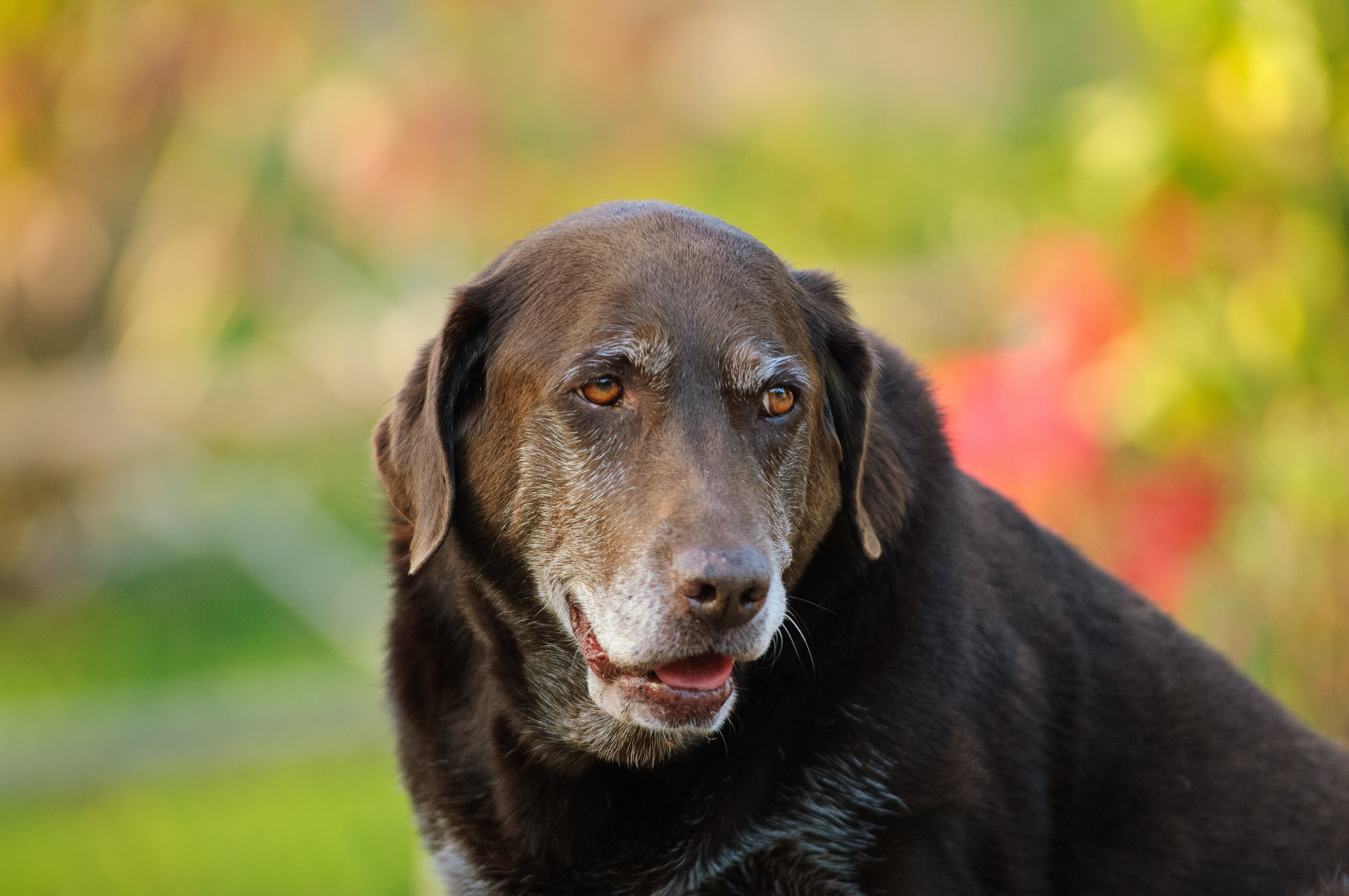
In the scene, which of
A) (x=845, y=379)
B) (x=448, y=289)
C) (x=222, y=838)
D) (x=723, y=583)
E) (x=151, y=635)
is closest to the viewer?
(x=723, y=583)

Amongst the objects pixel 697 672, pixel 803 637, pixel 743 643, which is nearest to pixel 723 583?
pixel 743 643

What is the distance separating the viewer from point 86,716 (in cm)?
840

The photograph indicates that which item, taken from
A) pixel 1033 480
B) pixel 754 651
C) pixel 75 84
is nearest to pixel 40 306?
pixel 75 84

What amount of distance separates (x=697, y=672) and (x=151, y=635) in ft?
28.4

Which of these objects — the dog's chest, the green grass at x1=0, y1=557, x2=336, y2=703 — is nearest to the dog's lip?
the dog's chest

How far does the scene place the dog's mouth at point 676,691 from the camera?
2.78 m

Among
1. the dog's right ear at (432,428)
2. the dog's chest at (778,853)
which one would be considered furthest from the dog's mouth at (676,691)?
the dog's right ear at (432,428)

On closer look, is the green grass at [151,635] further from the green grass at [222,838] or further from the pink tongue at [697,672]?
the pink tongue at [697,672]

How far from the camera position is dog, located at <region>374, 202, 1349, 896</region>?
112 inches

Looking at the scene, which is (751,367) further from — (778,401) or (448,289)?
(448,289)

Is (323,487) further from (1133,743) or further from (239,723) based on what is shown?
(1133,743)

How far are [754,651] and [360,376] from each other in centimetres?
795

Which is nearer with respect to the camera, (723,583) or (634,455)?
(723,583)

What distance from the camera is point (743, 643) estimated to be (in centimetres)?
270
